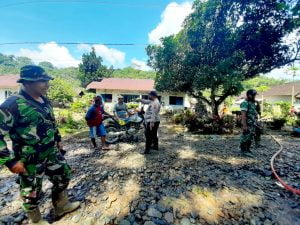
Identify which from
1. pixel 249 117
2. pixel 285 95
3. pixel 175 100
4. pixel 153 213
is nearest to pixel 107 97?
pixel 175 100

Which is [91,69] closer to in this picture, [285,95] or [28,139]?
[285,95]

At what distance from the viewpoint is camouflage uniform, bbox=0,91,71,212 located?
201 centimetres

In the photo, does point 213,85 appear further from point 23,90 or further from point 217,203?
point 23,90

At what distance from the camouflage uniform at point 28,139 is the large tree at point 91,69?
34.3 m

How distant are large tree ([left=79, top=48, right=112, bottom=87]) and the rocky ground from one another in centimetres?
3168

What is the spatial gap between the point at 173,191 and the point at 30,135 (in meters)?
2.33

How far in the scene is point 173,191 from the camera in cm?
335

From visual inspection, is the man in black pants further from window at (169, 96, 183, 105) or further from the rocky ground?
window at (169, 96, 183, 105)

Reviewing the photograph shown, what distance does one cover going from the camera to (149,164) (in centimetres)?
465

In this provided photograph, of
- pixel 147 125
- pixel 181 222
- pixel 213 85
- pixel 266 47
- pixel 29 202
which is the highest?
pixel 266 47

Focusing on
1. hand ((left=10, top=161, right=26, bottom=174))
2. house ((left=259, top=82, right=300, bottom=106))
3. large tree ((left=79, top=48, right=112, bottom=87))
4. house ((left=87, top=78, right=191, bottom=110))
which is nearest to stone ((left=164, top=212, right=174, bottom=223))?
hand ((left=10, top=161, right=26, bottom=174))

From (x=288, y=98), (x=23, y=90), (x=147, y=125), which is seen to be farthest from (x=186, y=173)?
(x=288, y=98)

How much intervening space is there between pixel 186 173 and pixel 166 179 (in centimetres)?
52

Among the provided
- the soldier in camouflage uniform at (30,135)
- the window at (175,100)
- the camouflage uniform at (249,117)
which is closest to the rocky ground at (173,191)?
the camouflage uniform at (249,117)
